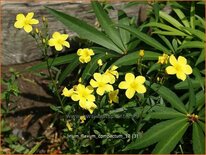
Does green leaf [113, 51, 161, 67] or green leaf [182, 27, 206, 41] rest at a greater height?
green leaf [182, 27, 206, 41]

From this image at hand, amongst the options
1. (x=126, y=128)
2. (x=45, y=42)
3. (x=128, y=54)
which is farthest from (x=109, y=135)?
(x=45, y=42)

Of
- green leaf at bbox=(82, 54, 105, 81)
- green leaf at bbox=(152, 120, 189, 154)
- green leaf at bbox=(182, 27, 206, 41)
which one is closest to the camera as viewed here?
green leaf at bbox=(152, 120, 189, 154)

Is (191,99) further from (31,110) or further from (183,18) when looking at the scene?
(31,110)

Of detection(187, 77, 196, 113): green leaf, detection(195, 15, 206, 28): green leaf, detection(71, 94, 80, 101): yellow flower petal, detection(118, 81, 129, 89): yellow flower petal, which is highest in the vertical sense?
detection(195, 15, 206, 28): green leaf

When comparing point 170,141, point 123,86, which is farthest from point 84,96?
point 170,141

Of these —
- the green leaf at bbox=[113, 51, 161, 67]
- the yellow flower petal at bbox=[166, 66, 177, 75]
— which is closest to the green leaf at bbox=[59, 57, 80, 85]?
the green leaf at bbox=[113, 51, 161, 67]

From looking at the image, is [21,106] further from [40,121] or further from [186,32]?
[186,32]

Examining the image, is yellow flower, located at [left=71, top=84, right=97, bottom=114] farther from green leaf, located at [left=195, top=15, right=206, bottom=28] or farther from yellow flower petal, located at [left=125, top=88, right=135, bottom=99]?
green leaf, located at [left=195, top=15, right=206, bottom=28]

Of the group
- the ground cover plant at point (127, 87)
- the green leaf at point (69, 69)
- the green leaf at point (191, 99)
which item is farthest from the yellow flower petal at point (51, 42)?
the green leaf at point (191, 99)

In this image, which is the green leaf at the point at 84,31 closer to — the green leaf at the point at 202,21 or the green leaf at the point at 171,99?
the green leaf at the point at 171,99

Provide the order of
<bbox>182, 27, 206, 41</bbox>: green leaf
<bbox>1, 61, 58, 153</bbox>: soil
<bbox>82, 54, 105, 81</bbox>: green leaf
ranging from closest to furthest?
<bbox>82, 54, 105, 81</bbox>: green leaf < <bbox>182, 27, 206, 41</bbox>: green leaf < <bbox>1, 61, 58, 153</bbox>: soil
